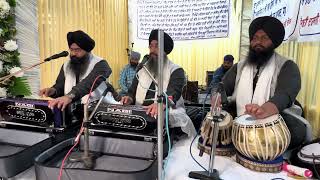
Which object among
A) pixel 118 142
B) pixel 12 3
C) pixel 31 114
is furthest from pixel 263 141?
pixel 12 3

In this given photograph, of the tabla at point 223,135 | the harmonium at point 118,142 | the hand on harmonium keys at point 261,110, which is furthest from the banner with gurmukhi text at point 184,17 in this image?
the harmonium at point 118,142

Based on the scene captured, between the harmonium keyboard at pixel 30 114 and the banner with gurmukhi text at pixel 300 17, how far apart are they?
6.60 ft

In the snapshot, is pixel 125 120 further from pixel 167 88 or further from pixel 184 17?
pixel 184 17

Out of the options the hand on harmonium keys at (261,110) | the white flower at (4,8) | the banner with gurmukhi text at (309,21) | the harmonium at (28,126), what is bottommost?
the harmonium at (28,126)

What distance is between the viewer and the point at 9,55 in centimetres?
299

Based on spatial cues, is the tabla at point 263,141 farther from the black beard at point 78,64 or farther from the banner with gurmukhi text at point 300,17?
the black beard at point 78,64

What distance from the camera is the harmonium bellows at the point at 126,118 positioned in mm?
1839

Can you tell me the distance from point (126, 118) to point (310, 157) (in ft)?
3.82

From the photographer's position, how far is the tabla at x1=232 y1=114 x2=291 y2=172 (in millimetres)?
1674

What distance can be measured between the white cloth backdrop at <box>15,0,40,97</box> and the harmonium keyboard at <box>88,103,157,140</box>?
184cm

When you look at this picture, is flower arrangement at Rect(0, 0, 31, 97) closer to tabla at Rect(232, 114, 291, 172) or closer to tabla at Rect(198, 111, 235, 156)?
tabla at Rect(198, 111, 235, 156)

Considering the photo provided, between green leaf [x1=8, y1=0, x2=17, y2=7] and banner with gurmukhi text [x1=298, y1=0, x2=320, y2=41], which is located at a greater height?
green leaf [x1=8, y1=0, x2=17, y2=7]

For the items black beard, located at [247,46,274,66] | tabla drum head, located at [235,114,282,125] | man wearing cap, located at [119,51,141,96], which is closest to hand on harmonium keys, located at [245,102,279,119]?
tabla drum head, located at [235,114,282,125]

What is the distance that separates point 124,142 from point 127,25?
499 centimetres
